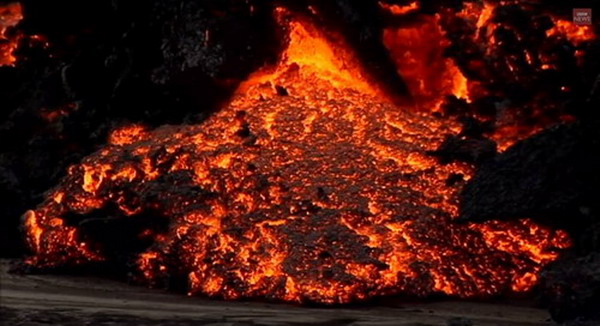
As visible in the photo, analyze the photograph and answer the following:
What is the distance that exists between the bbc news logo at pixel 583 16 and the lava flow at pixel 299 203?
42.0 inches

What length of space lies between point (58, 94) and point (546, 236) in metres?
4.22

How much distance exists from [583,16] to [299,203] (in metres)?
2.25

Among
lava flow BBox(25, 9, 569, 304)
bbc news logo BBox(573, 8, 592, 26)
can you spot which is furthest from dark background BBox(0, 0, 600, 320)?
lava flow BBox(25, 9, 569, 304)

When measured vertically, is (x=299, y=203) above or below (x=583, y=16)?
below

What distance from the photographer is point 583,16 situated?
5.51 metres

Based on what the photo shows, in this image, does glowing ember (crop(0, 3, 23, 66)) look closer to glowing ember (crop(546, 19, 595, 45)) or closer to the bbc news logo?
glowing ember (crop(546, 19, 595, 45))

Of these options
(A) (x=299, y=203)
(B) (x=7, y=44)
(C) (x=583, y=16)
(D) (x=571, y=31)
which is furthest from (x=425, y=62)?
(B) (x=7, y=44)

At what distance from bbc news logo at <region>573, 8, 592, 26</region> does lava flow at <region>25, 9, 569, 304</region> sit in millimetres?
1068

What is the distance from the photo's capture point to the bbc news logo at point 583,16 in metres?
5.51

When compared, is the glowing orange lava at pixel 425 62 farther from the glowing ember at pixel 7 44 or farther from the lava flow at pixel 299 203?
the glowing ember at pixel 7 44

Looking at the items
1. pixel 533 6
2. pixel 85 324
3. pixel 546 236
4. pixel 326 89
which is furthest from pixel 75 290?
pixel 533 6

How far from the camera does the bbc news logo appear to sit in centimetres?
551

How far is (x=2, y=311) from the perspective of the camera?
174 inches

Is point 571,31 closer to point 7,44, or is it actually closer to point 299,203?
point 299,203
